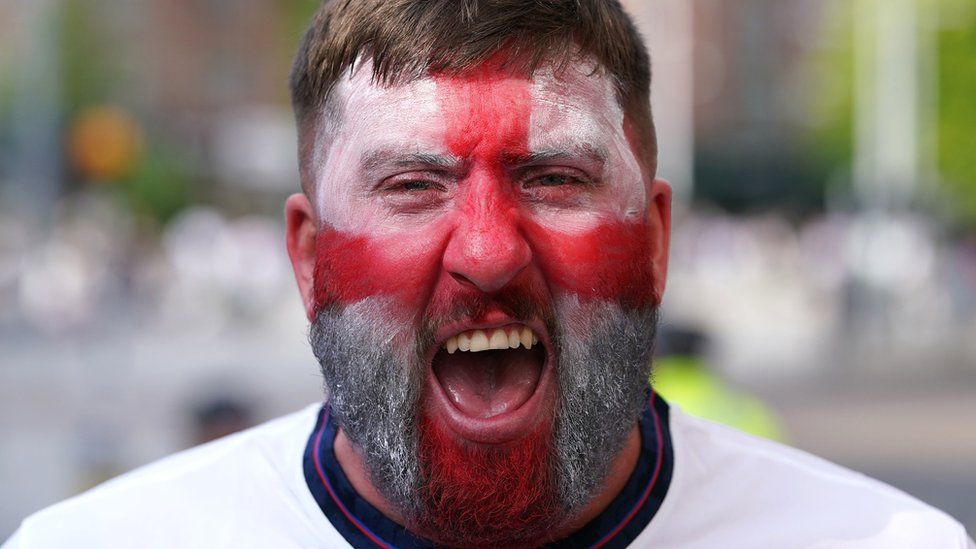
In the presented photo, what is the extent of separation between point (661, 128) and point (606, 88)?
39.5 metres

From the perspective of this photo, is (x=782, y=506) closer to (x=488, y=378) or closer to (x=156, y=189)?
(x=488, y=378)

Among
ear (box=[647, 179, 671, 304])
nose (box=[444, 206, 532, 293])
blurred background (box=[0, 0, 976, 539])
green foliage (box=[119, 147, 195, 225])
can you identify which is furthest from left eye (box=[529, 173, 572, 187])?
green foliage (box=[119, 147, 195, 225])

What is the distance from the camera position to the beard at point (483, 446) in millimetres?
2297

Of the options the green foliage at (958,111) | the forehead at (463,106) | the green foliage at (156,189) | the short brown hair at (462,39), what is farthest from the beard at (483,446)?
the green foliage at (156,189)

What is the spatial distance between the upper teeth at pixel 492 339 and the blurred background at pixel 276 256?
76 cm

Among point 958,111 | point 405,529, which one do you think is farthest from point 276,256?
point 405,529

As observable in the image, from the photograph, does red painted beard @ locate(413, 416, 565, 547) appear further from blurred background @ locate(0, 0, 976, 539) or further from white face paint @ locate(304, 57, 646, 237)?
blurred background @ locate(0, 0, 976, 539)

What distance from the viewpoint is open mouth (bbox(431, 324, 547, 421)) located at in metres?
2.29

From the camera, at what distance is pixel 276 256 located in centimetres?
2509

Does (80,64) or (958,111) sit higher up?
(80,64)

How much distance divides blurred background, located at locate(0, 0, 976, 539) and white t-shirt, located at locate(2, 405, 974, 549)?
19.6 inches

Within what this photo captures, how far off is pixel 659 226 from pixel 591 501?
578 mm

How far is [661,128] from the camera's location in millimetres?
41344

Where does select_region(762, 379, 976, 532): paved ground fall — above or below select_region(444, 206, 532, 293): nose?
below
